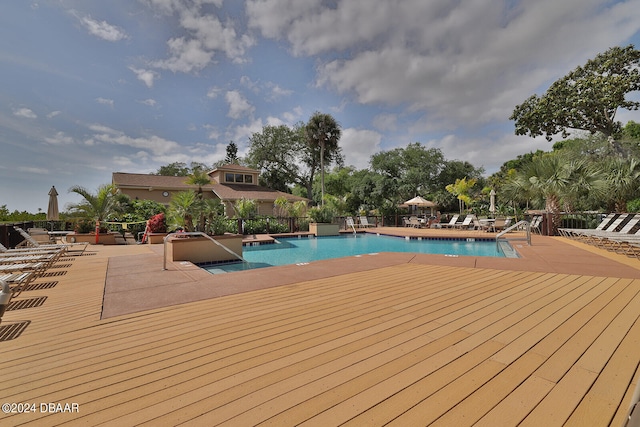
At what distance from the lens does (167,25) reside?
1215 cm

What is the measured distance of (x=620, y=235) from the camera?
7.09 metres

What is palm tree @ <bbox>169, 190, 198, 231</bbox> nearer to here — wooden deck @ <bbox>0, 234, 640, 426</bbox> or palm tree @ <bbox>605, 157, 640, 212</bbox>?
wooden deck @ <bbox>0, 234, 640, 426</bbox>

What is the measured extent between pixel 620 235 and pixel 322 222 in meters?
12.2

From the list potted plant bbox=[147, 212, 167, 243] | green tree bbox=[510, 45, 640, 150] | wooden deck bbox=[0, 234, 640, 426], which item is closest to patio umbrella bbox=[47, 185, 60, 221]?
potted plant bbox=[147, 212, 167, 243]

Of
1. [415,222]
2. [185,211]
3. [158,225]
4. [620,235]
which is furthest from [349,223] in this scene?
[620,235]

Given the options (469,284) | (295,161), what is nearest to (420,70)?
(469,284)

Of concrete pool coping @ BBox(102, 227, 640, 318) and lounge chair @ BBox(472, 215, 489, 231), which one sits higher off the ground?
lounge chair @ BBox(472, 215, 489, 231)

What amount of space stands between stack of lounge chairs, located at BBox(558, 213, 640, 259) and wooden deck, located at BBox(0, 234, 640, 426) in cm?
437

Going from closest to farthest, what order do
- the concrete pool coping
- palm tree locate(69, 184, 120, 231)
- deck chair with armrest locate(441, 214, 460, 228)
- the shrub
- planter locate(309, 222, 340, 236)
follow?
the concrete pool coping, palm tree locate(69, 184, 120, 231), planter locate(309, 222, 340, 236), the shrub, deck chair with armrest locate(441, 214, 460, 228)

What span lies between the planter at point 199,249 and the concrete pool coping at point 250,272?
1.57 ft

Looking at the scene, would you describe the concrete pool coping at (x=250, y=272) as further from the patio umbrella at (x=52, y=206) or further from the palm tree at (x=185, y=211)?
the patio umbrella at (x=52, y=206)

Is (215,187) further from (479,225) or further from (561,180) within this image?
(561,180)

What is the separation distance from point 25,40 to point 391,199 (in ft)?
82.0

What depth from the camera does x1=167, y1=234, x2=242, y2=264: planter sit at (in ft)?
23.2
